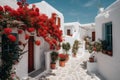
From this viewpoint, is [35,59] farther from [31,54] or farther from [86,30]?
[86,30]

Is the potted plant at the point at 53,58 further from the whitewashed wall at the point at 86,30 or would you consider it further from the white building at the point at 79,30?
the whitewashed wall at the point at 86,30

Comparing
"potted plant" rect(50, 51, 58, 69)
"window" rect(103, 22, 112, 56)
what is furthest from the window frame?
"potted plant" rect(50, 51, 58, 69)

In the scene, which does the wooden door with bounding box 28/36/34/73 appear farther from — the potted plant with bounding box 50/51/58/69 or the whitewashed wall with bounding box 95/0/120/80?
the whitewashed wall with bounding box 95/0/120/80

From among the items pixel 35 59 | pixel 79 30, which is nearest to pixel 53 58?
pixel 35 59

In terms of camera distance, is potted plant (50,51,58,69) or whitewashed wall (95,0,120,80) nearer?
whitewashed wall (95,0,120,80)

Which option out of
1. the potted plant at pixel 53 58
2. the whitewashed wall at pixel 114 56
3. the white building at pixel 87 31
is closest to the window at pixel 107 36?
the whitewashed wall at pixel 114 56

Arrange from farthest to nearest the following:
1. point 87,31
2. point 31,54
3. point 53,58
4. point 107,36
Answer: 1. point 87,31
2. point 53,58
3. point 31,54
4. point 107,36

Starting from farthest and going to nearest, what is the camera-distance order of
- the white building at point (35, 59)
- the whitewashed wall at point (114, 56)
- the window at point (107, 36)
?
1. the window at point (107, 36)
2. the white building at point (35, 59)
3. the whitewashed wall at point (114, 56)

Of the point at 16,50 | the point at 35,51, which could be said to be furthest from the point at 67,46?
the point at 16,50

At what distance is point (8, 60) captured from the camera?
5723mm

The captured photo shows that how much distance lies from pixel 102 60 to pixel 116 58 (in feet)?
7.61

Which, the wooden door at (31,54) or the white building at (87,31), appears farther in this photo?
the white building at (87,31)

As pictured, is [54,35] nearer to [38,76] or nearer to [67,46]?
[38,76]

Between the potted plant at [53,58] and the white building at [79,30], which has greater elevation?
the white building at [79,30]
